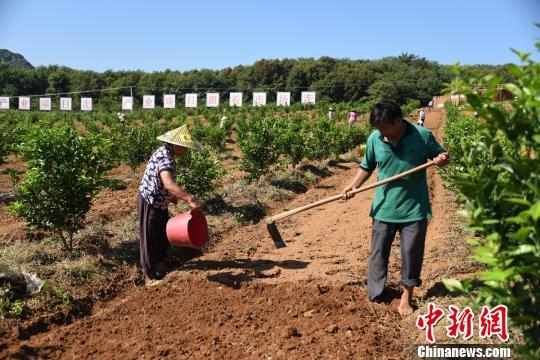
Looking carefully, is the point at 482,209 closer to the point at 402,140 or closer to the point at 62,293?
the point at 402,140

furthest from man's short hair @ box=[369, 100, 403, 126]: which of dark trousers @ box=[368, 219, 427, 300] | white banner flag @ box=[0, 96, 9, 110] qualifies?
white banner flag @ box=[0, 96, 9, 110]

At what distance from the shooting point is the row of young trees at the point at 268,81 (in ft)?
203

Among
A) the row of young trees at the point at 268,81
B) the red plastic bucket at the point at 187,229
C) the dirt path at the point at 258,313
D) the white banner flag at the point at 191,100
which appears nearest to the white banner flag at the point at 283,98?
the white banner flag at the point at 191,100

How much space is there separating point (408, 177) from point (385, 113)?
1.76ft

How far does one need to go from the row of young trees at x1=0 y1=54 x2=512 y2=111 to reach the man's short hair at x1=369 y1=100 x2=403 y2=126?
189 feet

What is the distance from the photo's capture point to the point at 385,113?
3.30 metres

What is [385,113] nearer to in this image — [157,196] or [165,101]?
[157,196]

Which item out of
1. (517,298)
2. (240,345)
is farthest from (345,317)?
(517,298)

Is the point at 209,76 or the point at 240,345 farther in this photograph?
the point at 209,76

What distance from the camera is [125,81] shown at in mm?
67438

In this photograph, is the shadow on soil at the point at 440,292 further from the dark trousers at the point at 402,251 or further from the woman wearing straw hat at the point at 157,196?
the woman wearing straw hat at the point at 157,196


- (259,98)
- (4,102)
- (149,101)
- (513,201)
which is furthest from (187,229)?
(4,102)

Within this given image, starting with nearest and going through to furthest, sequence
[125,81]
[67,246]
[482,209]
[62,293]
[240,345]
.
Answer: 1. [482,209]
2. [240,345]
3. [62,293]
4. [67,246]
5. [125,81]

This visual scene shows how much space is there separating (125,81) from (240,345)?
228 ft
